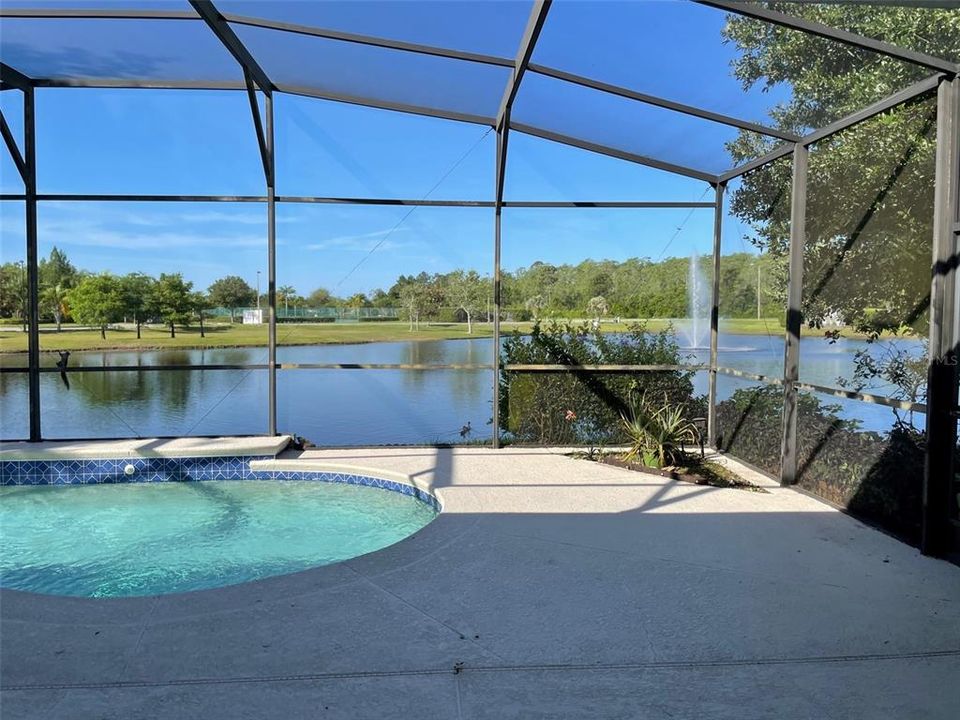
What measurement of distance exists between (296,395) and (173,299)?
1607 millimetres

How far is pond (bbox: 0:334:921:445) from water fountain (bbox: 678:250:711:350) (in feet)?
0.55

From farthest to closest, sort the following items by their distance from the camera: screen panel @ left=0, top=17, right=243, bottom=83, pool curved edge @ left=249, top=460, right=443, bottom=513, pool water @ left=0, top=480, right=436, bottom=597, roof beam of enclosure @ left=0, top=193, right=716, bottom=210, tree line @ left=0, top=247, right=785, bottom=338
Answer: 1. tree line @ left=0, top=247, right=785, bottom=338
2. roof beam of enclosure @ left=0, top=193, right=716, bottom=210
3. pool curved edge @ left=249, top=460, right=443, bottom=513
4. screen panel @ left=0, top=17, right=243, bottom=83
5. pool water @ left=0, top=480, right=436, bottom=597

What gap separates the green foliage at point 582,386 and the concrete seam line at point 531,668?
415cm

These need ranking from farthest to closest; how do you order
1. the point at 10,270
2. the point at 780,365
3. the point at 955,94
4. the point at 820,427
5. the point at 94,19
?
the point at 10,270
the point at 780,365
the point at 820,427
the point at 94,19
the point at 955,94

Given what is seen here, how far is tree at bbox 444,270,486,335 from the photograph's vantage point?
691 centimetres

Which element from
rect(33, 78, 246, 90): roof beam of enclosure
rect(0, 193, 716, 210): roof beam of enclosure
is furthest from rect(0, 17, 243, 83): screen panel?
rect(0, 193, 716, 210): roof beam of enclosure

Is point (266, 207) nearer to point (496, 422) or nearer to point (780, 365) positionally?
point (496, 422)

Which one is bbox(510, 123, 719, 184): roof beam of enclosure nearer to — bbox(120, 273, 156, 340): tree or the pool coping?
the pool coping

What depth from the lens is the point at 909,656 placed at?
2.55m

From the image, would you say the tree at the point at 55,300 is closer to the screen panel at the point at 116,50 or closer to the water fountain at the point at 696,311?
the screen panel at the point at 116,50

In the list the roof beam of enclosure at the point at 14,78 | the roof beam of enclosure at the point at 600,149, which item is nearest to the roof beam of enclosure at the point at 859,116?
the roof beam of enclosure at the point at 600,149

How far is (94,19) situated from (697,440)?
5987 millimetres

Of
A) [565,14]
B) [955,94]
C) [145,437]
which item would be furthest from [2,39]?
[955,94]

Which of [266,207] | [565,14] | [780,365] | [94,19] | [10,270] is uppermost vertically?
[94,19]
